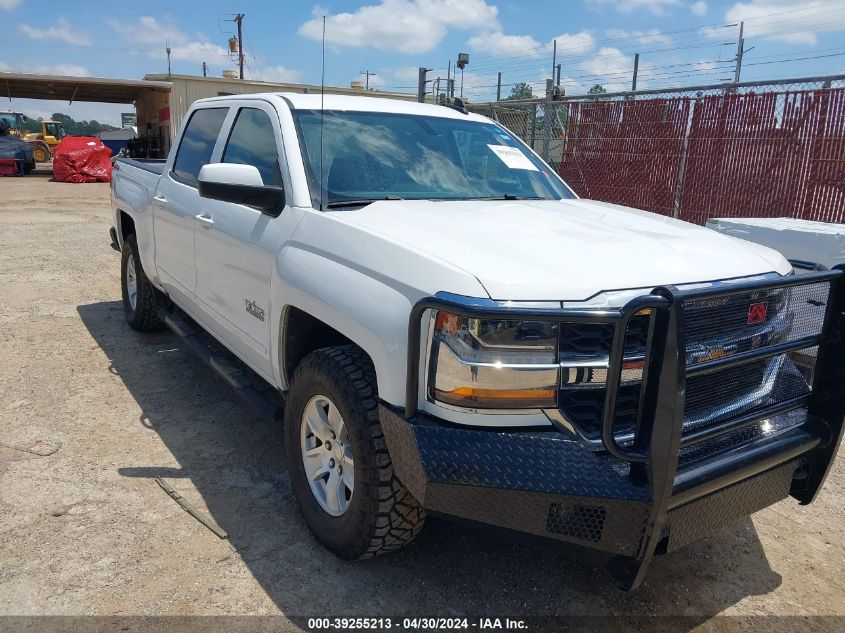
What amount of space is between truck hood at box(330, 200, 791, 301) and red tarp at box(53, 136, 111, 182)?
24840 millimetres

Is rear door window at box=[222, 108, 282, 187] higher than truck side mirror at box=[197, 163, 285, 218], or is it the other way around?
rear door window at box=[222, 108, 282, 187]

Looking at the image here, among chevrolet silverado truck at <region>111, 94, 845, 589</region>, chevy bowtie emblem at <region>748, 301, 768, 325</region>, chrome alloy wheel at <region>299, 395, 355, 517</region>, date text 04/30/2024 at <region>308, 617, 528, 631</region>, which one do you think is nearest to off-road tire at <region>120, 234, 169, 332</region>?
chevrolet silverado truck at <region>111, 94, 845, 589</region>

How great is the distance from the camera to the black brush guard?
2.02 metres

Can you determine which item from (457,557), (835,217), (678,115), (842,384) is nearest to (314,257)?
(457,557)

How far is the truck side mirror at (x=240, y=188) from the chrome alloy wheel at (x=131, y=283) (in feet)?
9.87

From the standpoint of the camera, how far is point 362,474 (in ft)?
8.19

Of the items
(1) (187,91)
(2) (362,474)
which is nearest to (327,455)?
(2) (362,474)

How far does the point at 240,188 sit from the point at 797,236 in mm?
3461

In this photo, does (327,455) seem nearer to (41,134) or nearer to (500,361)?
(500,361)

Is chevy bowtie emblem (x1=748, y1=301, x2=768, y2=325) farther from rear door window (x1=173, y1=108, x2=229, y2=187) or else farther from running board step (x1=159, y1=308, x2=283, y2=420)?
rear door window (x1=173, y1=108, x2=229, y2=187)

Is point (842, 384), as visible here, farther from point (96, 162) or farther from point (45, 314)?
point (96, 162)

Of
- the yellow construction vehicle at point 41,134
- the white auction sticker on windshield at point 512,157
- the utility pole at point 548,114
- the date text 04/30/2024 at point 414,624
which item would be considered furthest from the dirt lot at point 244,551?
the yellow construction vehicle at point 41,134

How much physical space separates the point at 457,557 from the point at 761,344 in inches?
58.4

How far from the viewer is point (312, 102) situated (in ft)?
11.9
